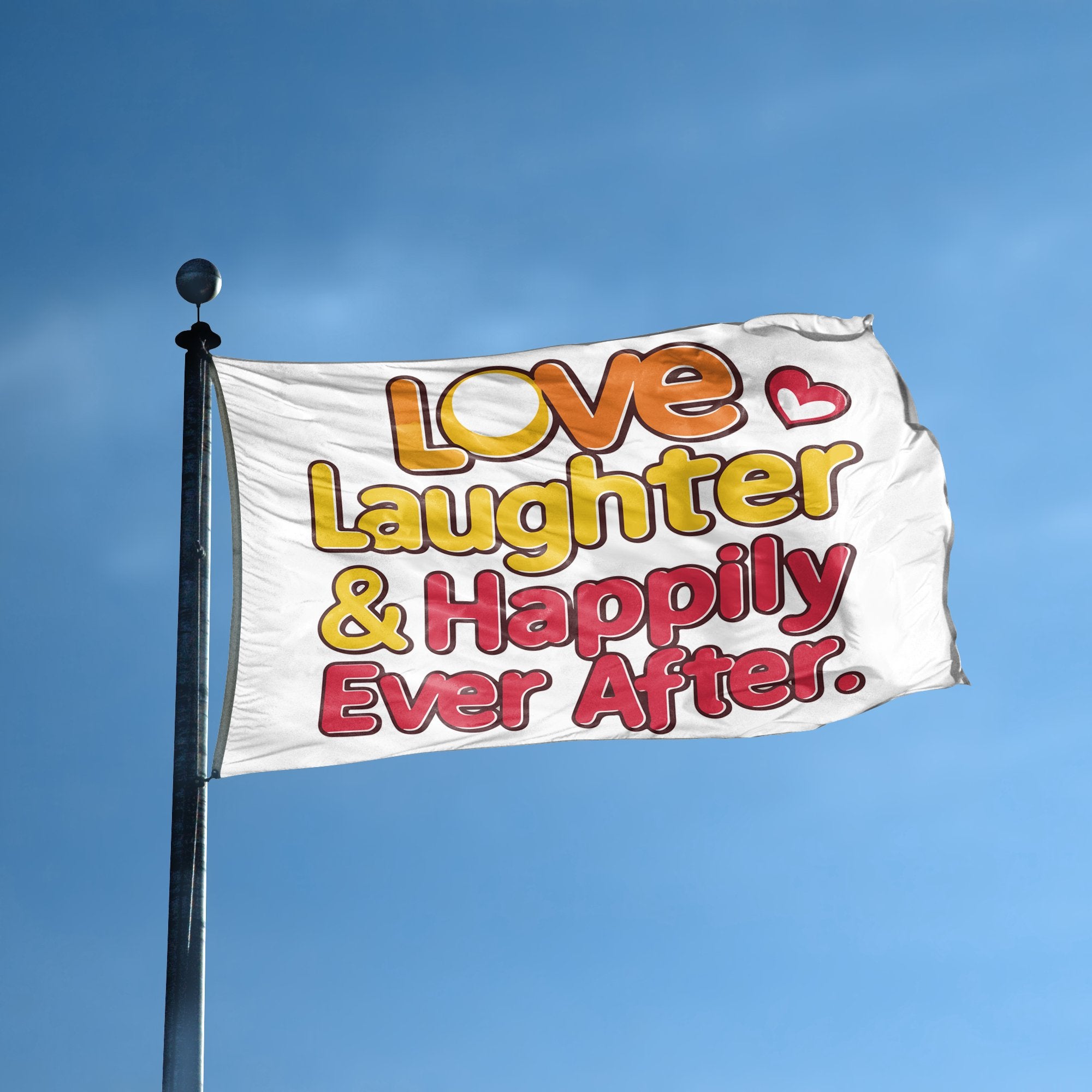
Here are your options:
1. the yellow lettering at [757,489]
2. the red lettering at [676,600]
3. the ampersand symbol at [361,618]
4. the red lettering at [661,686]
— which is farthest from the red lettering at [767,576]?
the ampersand symbol at [361,618]

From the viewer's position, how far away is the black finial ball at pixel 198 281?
12.8 m

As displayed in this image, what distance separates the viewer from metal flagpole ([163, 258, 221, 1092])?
9992 millimetres

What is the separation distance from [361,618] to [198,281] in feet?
10.7

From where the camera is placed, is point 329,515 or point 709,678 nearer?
point 329,515

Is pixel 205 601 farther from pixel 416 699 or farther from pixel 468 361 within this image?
pixel 468 361

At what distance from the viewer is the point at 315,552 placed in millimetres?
12430

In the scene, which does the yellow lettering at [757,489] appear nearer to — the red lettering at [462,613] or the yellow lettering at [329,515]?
the red lettering at [462,613]

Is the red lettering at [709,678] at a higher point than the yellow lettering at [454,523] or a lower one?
lower

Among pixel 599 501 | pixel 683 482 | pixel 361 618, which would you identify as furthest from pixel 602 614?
pixel 361 618

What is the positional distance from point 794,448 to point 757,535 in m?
0.98

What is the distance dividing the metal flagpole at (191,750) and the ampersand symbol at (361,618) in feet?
4.18

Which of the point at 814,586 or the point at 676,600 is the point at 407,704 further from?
the point at 814,586

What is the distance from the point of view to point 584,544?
13.3m

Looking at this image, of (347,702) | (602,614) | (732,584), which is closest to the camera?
(347,702)
